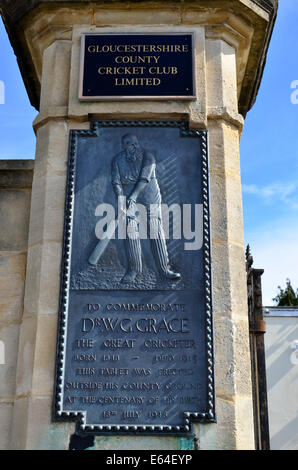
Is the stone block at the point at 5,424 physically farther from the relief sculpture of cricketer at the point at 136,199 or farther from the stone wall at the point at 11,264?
the relief sculpture of cricketer at the point at 136,199

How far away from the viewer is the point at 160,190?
5320 millimetres

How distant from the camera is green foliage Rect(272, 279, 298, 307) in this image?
111 ft

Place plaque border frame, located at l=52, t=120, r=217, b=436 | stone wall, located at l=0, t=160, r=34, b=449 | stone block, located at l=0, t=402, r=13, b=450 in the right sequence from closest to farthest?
1. plaque border frame, located at l=52, t=120, r=217, b=436
2. stone block, located at l=0, t=402, r=13, b=450
3. stone wall, located at l=0, t=160, r=34, b=449

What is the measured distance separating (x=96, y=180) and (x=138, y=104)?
865 millimetres

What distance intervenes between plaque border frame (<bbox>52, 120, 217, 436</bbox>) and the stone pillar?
5 centimetres

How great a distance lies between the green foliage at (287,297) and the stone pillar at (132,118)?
28554 mm

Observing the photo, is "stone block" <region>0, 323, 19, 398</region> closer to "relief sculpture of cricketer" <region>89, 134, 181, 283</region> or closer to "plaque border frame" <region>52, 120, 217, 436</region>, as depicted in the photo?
"plaque border frame" <region>52, 120, 217, 436</region>

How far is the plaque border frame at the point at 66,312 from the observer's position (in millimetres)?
4555

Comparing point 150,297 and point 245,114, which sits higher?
point 245,114

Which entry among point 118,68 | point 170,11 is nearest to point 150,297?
point 118,68

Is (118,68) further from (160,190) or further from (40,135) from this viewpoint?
(160,190)

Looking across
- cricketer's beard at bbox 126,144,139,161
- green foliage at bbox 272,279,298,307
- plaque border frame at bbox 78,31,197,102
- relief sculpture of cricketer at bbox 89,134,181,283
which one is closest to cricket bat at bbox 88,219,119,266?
relief sculpture of cricketer at bbox 89,134,181,283

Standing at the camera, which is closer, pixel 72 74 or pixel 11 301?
pixel 11 301
